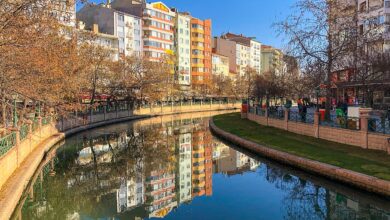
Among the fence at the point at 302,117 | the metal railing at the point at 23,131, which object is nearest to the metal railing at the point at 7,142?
the metal railing at the point at 23,131

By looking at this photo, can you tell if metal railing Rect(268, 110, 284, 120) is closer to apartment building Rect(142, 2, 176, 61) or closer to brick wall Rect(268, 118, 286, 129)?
brick wall Rect(268, 118, 286, 129)

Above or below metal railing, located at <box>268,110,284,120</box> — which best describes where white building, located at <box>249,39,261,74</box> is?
above

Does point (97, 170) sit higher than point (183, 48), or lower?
→ lower

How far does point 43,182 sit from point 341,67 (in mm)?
24149

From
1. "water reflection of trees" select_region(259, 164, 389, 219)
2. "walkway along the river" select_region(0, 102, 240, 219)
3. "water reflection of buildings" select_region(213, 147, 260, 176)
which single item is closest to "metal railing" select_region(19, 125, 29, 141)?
"walkway along the river" select_region(0, 102, 240, 219)

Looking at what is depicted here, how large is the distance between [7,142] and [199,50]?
4129 inches

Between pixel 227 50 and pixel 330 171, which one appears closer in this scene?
pixel 330 171

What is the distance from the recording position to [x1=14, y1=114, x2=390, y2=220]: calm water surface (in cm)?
1694

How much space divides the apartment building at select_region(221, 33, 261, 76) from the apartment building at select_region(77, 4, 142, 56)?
64.2 metres

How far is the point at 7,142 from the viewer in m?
18.8

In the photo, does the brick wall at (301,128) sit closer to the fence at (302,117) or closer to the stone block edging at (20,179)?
the fence at (302,117)

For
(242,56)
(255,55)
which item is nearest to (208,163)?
(242,56)

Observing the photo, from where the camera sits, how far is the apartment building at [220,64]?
13065 cm

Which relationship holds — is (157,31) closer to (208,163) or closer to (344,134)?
(208,163)
